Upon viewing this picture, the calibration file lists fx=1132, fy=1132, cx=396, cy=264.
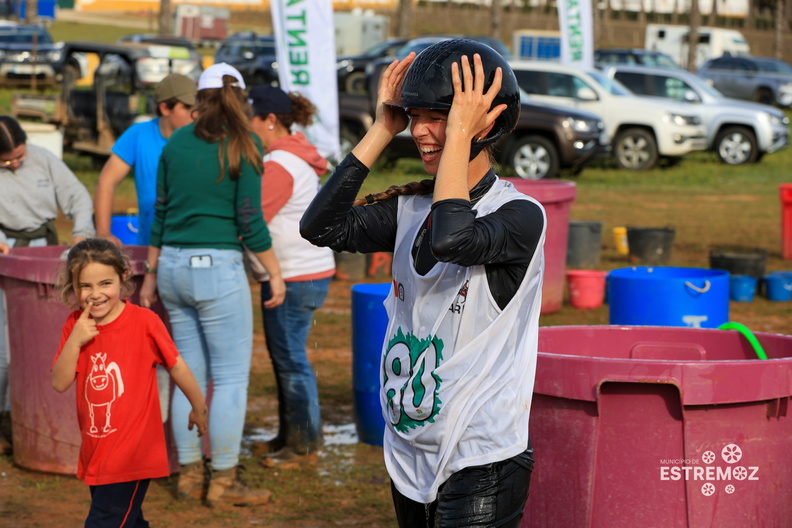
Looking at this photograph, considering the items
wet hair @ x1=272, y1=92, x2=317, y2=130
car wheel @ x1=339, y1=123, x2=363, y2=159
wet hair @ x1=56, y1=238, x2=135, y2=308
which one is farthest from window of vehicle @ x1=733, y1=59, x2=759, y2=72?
wet hair @ x1=56, y1=238, x2=135, y2=308

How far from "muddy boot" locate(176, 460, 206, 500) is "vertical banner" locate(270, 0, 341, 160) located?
25.1 ft

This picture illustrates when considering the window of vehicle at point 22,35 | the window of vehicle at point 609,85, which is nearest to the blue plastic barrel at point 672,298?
the window of vehicle at point 609,85

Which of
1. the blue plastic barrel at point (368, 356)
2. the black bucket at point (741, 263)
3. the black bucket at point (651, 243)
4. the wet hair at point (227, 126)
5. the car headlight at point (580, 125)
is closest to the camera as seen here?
the wet hair at point (227, 126)

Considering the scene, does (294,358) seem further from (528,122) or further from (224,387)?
(528,122)

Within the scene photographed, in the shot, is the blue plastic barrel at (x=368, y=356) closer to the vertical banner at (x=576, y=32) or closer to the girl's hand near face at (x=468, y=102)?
the girl's hand near face at (x=468, y=102)

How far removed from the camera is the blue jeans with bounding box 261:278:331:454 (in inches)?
220

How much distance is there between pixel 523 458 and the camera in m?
2.74

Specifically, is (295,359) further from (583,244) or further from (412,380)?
(583,244)

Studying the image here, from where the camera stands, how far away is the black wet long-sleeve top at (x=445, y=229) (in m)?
2.52

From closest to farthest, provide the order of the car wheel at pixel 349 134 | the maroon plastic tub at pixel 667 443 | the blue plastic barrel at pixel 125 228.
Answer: the maroon plastic tub at pixel 667 443
the blue plastic barrel at pixel 125 228
the car wheel at pixel 349 134

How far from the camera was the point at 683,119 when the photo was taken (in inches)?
846

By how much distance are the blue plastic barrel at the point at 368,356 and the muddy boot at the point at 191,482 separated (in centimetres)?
107

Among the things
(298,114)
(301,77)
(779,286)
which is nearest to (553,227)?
(779,286)

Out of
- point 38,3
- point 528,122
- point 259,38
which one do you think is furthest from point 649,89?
point 38,3
